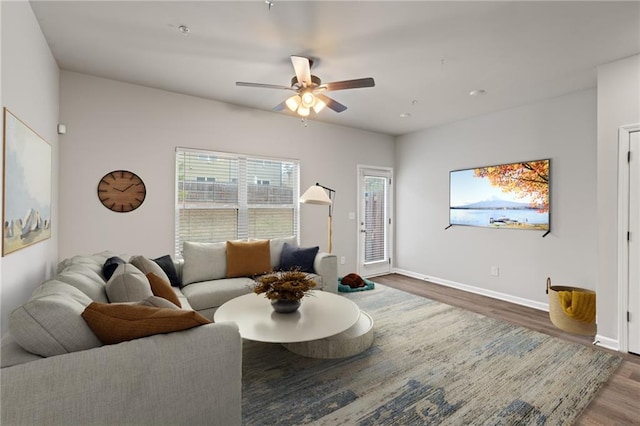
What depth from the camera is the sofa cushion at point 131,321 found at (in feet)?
4.27

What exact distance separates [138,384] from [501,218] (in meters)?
4.59

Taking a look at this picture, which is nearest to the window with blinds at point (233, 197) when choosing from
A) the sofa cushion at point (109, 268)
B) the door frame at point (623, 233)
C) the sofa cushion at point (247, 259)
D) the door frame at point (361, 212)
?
the sofa cushion at point (247, 259)

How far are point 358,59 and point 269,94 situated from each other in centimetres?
136

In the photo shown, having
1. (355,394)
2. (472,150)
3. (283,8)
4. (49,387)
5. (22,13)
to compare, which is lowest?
(355,394)

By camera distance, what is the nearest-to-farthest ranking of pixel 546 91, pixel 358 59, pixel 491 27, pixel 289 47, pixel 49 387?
pixel 49 387 → pixel 491 27 → pixel 289 47 → pixel 358 59 → pixel 546 91

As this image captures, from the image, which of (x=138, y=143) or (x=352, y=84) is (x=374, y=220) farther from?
(x=138, y=143)

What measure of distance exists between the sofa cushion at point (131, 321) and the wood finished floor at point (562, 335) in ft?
8.01

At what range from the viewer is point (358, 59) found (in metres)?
2.86

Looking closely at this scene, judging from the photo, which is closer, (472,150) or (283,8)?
(283,8)

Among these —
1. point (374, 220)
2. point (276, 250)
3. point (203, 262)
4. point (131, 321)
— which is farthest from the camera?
point (374, 220)

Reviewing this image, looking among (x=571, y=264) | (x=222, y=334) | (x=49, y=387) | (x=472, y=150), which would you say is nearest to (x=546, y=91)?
(x=472, y=150)

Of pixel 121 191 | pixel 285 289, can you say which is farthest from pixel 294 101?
pixel 121 191

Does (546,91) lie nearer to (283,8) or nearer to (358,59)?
(358,59)

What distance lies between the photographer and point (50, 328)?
120 centimetres
